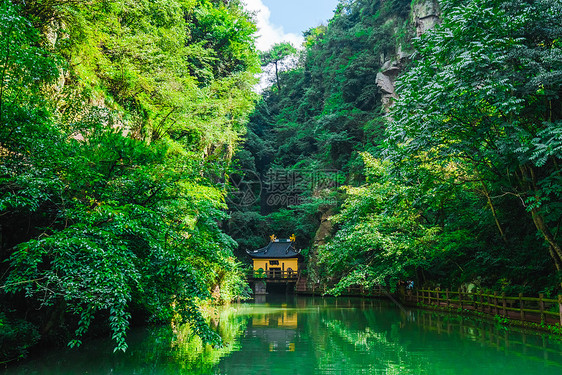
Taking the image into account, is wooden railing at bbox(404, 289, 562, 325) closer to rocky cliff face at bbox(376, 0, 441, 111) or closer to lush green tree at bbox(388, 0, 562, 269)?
lush green tree at bbox(388, 0, 562, 269)

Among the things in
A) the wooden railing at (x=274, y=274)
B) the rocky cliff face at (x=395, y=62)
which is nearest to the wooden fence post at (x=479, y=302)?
the rocky cliff face at (x=395, y=62)

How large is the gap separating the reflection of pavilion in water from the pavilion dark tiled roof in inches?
715

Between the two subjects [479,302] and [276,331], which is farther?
[479,302]

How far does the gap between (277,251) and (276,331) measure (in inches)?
898

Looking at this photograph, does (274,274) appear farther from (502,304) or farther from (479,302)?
(502,304)

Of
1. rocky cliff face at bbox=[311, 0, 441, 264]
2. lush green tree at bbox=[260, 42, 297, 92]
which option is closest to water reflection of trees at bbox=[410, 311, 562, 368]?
rocky cliff face at bbox=[311, 0, 441, 264]

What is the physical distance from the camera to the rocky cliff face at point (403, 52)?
26.8 meters

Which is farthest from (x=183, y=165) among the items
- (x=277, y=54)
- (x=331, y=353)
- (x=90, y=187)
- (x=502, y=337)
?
(x=277, y=54)

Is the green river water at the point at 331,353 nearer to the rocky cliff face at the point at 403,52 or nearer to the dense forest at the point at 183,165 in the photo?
the dense forest at the point at 183,165

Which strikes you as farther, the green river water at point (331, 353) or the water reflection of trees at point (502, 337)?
the water reflection of trees at point (502, 337)

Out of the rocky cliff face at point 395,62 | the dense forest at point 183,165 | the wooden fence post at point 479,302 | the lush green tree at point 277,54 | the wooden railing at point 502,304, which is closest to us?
the dense forest at point 183,165

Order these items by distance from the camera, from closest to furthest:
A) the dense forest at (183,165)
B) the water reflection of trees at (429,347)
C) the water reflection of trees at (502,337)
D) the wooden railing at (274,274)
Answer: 1. the dense forest at (183,165)
2. the water reflection of trees at (429,347)
3. the water reflection of trees at (502,337)
4. the wooden railing at (274,274)

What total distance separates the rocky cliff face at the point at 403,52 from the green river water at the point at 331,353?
19.3 m

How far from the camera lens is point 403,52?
28641 millimetres
